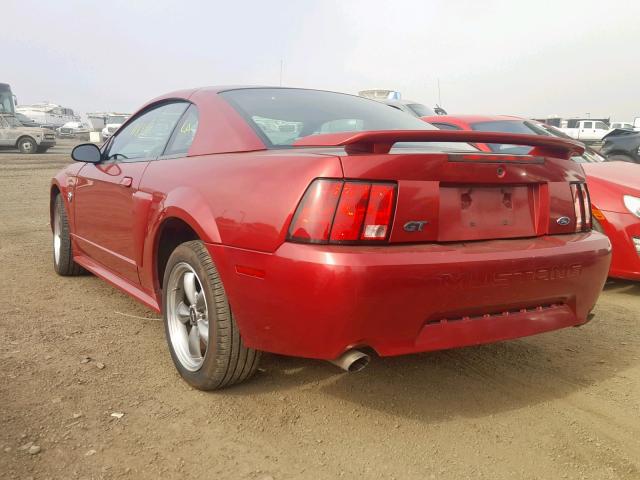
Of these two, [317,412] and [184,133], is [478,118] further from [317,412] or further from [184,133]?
[317,412]

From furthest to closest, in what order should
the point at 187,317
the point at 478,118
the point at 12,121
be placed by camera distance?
the point at 12,121, the point at 478,118, the point at 187,317

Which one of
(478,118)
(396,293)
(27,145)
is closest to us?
(396,293)

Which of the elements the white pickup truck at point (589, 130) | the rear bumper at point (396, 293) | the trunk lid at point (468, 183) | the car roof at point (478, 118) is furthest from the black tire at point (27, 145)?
the white pickup truck at point (589, 130)

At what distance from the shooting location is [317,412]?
7.99ft

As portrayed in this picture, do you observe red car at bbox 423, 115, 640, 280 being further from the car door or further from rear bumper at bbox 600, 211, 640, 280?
the car door

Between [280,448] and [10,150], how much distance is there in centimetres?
2719

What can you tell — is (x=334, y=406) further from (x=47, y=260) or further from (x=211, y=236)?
(x=47, y=260)

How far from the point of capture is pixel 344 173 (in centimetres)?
204

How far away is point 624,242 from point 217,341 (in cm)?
319

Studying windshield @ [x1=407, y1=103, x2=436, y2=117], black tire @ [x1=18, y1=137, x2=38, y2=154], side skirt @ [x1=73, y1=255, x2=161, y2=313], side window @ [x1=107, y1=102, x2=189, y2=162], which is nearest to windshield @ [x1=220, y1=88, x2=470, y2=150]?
side window @ [x1=107, y1=102, x2=189, y2=162]

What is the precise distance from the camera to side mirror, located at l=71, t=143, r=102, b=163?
3.79 m

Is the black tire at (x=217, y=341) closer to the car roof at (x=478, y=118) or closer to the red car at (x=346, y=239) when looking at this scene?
the red car at (x=346, y=239)

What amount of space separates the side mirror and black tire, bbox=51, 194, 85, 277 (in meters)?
0.77

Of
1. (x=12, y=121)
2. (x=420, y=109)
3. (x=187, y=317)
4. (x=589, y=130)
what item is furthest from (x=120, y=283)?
(x=589, y=130)
